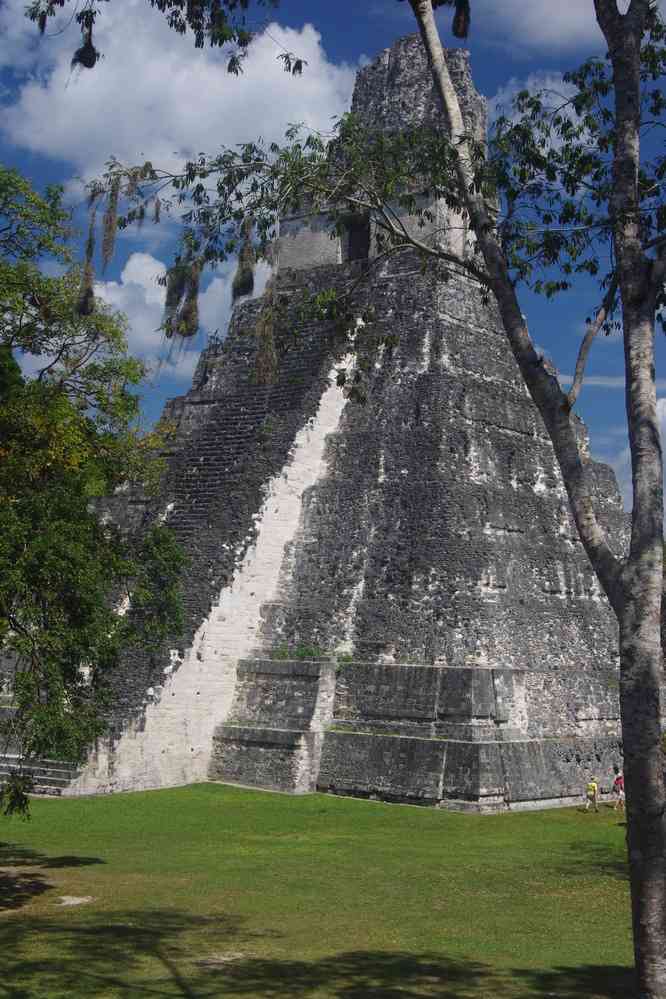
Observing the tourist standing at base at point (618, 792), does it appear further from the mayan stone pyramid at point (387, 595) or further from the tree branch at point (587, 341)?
the tree branch at point (587, 341)

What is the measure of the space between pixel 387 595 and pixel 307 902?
24.8 feet

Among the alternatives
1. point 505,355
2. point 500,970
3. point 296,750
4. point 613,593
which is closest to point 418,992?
point 500,970

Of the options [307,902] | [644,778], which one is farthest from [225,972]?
[644,778]

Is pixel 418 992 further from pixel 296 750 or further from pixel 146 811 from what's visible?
pixel 296 750

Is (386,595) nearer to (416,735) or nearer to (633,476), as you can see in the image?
(416,735)

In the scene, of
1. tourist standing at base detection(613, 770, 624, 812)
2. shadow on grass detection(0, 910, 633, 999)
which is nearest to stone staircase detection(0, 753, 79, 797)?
shadow on grass detection(0, 910, 633, 999)

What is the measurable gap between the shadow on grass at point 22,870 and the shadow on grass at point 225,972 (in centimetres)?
104

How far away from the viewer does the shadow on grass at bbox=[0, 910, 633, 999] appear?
6.38 m

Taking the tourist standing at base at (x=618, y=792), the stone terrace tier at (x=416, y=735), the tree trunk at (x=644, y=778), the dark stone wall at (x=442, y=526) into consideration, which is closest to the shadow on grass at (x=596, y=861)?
the stone terrace tier at (x=416, y=735)

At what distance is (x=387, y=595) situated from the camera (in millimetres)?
16156

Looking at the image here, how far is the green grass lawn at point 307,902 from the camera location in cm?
672

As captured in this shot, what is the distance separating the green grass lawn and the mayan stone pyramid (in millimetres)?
949

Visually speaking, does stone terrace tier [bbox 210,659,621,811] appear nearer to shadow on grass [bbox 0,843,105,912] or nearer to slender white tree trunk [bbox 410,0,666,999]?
shadow on grass [bbox 0,843,105,912]

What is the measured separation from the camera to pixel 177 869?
→ 10141 mm
